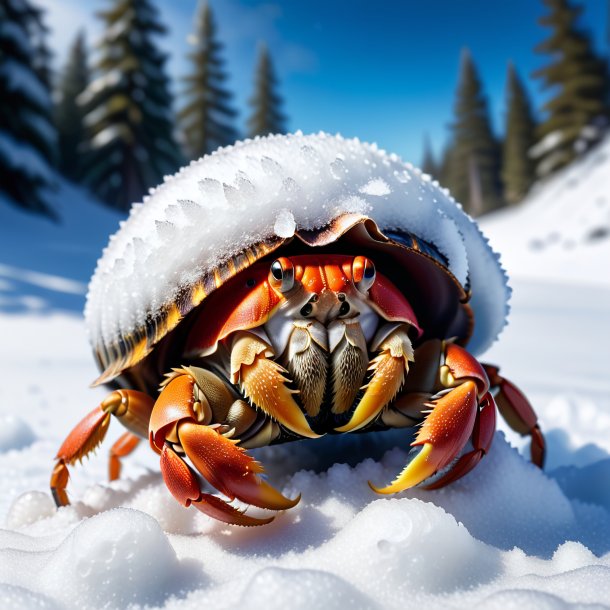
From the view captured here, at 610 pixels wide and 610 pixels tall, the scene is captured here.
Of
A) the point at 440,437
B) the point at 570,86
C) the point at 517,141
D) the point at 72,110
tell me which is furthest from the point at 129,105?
the point at 517,141

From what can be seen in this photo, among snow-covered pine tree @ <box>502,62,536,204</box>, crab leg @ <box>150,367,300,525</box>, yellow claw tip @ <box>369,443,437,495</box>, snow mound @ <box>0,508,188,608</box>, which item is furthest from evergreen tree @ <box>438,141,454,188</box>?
snow mound @ <box>0,508,188,608</box>

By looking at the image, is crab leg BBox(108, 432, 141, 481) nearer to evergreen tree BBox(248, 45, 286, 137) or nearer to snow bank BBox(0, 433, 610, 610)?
snow bank BBox(0, 433, 610, 610)

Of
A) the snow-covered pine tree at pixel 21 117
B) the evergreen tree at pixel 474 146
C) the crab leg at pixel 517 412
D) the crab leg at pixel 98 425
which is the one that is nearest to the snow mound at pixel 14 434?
the crab leg at pixel 98 425

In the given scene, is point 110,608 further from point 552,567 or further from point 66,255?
point 66,255

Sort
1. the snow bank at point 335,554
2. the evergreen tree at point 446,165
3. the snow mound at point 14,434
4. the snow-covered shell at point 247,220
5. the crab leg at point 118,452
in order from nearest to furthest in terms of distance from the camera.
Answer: the snow bank at point 335,554
the snow-covered shell at point 247,220
the crab leg at point 118,452
the snow mound at point 14,434
the evergreen tree at point 446,165

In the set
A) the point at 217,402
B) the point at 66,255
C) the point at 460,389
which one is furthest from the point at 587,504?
the point at 66,255

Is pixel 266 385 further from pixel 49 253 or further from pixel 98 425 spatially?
pixel 49 253

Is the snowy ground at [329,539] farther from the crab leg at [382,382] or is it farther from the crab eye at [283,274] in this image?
the crab eye at [283,274]
